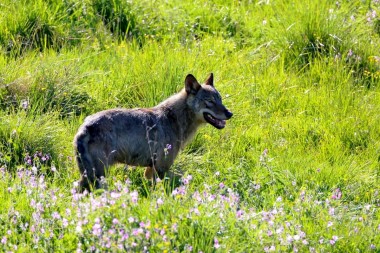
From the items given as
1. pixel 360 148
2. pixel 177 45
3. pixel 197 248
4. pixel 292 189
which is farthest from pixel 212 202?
pixel 177 45

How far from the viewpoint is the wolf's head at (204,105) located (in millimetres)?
9578

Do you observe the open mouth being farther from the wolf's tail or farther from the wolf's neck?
the wolf's tail

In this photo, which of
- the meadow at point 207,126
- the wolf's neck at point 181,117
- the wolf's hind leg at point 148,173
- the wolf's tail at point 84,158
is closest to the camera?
the meadow at point 207,126

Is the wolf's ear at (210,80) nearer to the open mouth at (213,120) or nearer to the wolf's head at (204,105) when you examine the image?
the wolf's head at (204,105)

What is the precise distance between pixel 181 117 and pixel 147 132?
4.61 feet

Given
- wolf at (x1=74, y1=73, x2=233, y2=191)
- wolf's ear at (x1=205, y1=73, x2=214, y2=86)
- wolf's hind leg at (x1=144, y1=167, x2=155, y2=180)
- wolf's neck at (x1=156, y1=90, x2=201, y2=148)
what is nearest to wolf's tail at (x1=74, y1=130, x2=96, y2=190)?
wolf at (x1=74, y1=73, x2=233, y2=191)

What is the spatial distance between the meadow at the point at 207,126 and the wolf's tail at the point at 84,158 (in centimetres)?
16

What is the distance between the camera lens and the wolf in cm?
830

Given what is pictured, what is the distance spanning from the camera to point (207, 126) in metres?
10.2

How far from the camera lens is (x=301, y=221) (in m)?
7.74

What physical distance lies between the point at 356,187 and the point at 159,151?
2.03 metres

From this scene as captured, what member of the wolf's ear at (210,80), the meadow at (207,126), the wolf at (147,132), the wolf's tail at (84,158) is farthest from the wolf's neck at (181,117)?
the wolf's tail at (84,158)

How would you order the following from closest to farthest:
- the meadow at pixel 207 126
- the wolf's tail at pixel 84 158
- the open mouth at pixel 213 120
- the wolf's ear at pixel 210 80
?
the meadow at pixel 207 126
the wolf's tail at pixel 84 158
the open mouth at pixel 213 120
the wolf's ear at pixel 210 80

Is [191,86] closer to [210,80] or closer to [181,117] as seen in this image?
[181,117]
